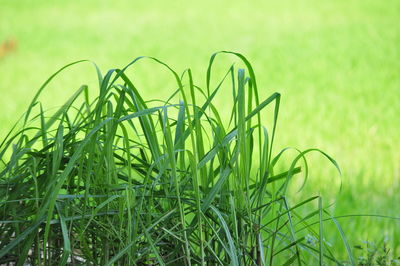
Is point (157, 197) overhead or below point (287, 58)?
below

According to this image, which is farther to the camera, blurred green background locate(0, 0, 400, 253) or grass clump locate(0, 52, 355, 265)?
blurred green background locate(0, 0, 400, 253)

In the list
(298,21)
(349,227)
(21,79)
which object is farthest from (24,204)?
(298,21)

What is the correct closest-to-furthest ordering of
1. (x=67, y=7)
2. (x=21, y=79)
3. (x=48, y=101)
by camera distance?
1. (x=48, y=101)
2. (x=21, y=79)
3. (x=67, y=7)

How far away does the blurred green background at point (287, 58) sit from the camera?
13.8 ft

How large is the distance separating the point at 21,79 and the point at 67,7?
4.21m

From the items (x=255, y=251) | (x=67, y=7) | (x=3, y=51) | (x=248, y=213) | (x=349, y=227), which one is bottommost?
(x=349, y=227)

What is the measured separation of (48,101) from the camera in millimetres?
6461

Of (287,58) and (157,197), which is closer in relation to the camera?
(157,197)

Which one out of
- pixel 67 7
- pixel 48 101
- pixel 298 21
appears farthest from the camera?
pixel 67 7

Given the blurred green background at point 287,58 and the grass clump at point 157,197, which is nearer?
the grass clump at point 157,197

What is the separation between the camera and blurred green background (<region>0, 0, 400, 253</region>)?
4.22 metres

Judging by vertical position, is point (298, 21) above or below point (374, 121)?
above

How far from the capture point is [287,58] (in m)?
7.74

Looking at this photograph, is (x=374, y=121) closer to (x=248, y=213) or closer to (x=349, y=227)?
(x=349, y=227)
